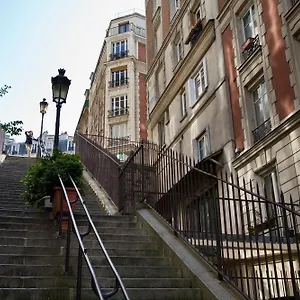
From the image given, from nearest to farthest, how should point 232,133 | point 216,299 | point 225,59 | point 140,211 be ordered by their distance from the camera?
1. point 216,299
2. point 140,211
3. point 232,133
4. point 225,59

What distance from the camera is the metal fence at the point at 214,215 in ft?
16.6

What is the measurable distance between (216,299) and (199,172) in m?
2.29

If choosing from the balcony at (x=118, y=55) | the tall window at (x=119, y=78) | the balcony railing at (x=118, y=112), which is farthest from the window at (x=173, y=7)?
the balcony at (x=118, y=55)

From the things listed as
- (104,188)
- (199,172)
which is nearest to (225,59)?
(104,188)

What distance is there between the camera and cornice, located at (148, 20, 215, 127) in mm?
17125

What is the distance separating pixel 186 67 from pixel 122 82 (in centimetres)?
1987

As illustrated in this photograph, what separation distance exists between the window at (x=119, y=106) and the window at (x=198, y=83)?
18563mm

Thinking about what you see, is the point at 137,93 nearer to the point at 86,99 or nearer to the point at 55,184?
the point at 86,99

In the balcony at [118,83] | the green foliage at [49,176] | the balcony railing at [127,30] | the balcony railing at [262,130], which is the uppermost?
the balcony railing at [127,30]

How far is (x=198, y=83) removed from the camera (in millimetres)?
18250

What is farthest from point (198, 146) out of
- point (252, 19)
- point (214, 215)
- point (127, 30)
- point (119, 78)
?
point (127, 30)

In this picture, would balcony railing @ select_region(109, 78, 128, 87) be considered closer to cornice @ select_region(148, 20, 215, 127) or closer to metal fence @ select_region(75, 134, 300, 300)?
cornice @ select_region(148, 20, 215, 127)

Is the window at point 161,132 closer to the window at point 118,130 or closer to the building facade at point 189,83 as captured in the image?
the building facade at point 189,83

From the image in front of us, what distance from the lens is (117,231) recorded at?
24.1 ft
